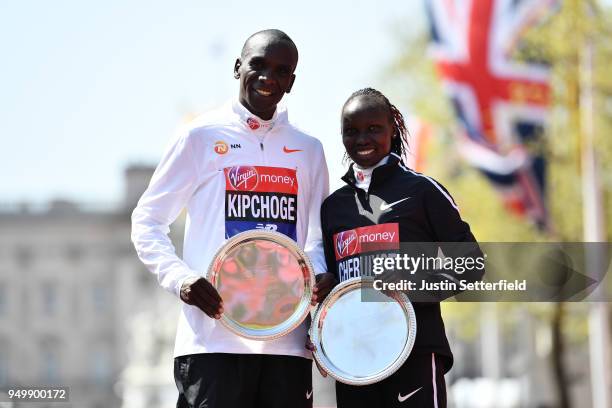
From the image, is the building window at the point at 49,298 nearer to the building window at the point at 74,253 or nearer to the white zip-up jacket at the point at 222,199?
the building window at the point at 74,253

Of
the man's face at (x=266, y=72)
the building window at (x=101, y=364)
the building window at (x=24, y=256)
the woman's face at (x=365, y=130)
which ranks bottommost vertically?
the woman's face at (x=365, y=130)

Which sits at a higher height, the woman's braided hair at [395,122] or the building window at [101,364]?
the building window at [101,364]

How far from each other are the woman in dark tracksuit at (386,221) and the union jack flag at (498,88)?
1886 centimetres

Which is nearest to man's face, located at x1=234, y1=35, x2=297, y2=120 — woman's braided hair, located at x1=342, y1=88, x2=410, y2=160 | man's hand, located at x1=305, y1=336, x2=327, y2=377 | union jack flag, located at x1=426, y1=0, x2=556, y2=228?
woman's braided hair, located at x1=342, y1=88, x2=410, y2=160

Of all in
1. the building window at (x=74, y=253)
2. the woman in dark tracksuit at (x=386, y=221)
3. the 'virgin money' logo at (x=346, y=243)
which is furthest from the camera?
the building window at (x=74, y=253)

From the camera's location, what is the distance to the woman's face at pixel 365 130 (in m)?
6.35

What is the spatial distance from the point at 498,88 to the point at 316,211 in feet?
65.6

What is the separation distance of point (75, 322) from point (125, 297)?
506 centimetres

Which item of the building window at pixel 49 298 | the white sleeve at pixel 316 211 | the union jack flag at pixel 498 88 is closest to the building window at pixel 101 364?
the building window at pixel 49 298

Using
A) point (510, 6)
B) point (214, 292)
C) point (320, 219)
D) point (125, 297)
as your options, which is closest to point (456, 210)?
point (320, 219)

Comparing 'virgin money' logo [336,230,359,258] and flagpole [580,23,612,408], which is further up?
flagpole [580,23,612,408]

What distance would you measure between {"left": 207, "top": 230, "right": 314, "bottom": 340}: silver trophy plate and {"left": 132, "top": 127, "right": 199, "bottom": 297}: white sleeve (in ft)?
1.04

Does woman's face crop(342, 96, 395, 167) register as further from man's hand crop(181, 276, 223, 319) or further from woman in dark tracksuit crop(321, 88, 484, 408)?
man's hand crop(181, 276, 223, 319)

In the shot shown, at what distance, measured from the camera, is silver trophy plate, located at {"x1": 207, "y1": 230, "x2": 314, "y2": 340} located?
19.4ft
